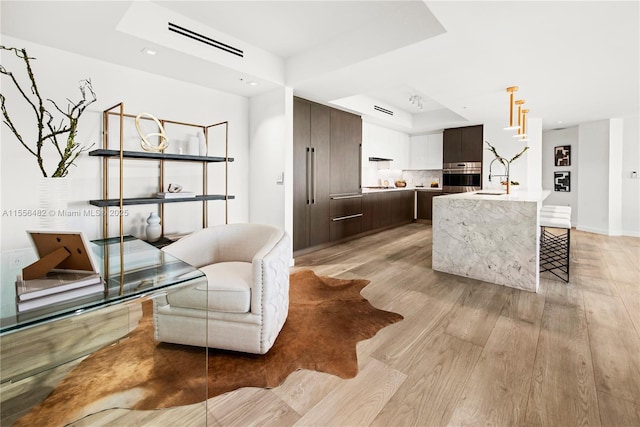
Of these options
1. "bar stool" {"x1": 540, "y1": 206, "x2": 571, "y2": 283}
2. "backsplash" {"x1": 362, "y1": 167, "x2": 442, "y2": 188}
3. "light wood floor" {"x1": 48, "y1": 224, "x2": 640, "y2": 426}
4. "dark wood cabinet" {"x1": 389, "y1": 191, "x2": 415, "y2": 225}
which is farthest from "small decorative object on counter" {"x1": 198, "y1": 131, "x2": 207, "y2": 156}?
"dark wood cabinet" {"x1": 389, "y1": 191, "x2": 415, "y2": 225}

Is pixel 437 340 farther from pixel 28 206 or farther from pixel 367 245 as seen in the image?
pixel 28 206

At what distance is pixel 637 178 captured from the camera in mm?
5938

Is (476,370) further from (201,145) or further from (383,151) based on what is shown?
(383,151)

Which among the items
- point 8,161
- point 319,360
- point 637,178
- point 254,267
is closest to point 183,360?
point 254,267

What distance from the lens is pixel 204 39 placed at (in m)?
2.99

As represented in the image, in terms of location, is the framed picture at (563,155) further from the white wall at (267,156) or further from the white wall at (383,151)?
the white wall at (267,156)

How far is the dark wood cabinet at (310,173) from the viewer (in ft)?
14.5

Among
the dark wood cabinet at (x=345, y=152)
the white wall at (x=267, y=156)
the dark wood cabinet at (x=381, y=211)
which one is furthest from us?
the dark wood cabinet at (x=381, y=211)

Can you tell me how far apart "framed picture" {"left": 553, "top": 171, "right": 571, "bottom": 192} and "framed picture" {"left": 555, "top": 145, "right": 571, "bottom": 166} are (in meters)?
0.23

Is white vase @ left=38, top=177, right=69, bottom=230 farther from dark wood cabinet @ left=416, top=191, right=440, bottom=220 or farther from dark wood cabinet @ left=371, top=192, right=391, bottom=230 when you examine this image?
dark wood cabinet @ left=416, top=191, right=440, bottom=220

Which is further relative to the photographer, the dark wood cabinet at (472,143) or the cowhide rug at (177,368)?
the dark wood cabinet at (472,143)

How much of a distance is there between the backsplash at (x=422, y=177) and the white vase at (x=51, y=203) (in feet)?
25.0

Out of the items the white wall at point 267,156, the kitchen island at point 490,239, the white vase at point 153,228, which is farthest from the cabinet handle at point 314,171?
the white vase at point 153,228

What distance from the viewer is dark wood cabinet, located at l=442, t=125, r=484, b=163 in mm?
6703
